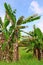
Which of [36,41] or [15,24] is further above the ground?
[15,24]

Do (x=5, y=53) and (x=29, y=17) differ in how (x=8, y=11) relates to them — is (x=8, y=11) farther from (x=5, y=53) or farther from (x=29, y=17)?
(x=5, y=53)

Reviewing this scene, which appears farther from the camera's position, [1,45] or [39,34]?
[1,45]

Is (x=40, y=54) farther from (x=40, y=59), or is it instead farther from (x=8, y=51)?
(x=8, y=51)

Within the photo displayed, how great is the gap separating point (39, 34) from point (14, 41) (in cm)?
210

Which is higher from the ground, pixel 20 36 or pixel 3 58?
pixel 20 36

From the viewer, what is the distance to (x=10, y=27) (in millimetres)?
16453

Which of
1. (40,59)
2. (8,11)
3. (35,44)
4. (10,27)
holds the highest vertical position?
(8,11)

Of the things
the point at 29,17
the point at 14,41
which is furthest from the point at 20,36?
the point at 29,17

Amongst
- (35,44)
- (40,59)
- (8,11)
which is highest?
(8,11)

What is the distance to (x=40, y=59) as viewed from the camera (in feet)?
57.3

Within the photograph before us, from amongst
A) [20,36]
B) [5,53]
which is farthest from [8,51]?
[20,36]

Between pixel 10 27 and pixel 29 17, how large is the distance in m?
1.55

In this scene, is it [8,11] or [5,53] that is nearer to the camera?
[8,11]

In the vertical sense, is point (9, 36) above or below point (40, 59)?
above
